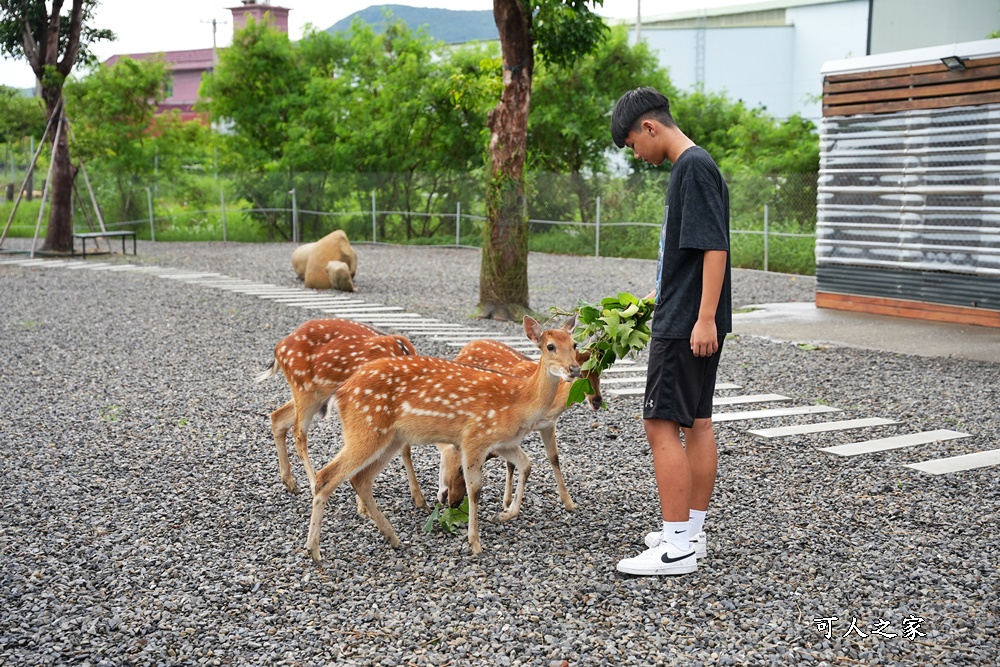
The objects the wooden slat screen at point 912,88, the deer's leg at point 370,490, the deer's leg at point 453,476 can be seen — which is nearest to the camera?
the deer's leg at point 370,490

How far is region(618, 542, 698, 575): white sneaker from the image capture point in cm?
413

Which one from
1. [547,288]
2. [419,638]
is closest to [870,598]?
[419,638]

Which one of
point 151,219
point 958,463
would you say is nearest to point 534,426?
point 958,463

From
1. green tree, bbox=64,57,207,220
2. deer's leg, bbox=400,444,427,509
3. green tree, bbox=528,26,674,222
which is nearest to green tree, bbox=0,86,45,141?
green tree, bbox=64,57,207,220

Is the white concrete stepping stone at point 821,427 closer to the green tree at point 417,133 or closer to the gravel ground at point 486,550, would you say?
the gravel ground at point 486,550

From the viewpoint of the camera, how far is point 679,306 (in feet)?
13.2

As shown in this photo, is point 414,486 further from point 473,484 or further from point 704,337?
point 704,337

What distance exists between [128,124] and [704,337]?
25299 mm

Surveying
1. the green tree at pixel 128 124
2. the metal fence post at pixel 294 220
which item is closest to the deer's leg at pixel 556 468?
the metal fence post at pixel 294 220

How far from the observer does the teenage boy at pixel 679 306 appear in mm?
3924

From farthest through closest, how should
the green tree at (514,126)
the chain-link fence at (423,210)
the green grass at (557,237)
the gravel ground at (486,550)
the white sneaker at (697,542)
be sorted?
1. the chain-link fence at (423,210)
2. the green grass at (557,237)
3. the green tree at (514,126)
4. the white sneaker at (697,542)
5. the gravel ground at (486,550)

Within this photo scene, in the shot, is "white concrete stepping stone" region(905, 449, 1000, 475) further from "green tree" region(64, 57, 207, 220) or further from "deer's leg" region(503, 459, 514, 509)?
"green tree" region(64, 57, 207, 220)

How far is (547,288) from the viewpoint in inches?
594

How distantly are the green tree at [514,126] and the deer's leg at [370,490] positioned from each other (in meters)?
7.14
